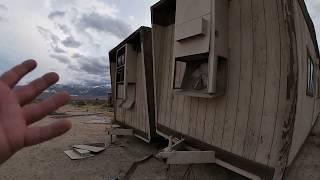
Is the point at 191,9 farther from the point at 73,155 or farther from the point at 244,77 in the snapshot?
the point at 73,155

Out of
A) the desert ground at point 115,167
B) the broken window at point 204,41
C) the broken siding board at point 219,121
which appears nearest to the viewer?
the broken window at point 204,41

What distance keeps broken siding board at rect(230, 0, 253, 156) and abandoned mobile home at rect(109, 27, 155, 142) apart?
10.9ft

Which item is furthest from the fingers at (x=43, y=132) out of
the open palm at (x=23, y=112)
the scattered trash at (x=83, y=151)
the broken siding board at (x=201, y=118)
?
the scattered trash at (x=83, y=151)

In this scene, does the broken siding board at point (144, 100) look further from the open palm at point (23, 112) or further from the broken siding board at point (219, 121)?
the open palm at point (23, 112)

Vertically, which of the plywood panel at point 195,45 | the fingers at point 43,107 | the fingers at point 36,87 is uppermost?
the plywood panel at point 195,45

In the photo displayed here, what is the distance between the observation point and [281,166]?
3.15 metres

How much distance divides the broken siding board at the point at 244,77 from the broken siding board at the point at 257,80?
2.7 inches

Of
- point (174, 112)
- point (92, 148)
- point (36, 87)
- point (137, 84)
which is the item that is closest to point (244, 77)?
point (174, 112)

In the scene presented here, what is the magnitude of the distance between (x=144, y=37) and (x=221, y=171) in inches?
143

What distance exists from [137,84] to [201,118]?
3677mm

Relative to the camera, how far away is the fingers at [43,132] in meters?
Answer: 0.98

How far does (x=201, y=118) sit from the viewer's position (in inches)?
180

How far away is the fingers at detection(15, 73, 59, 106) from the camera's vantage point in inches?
44.5

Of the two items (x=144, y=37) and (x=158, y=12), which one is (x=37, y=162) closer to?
(x=144, y=37)
